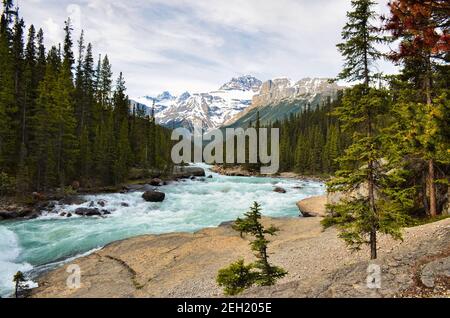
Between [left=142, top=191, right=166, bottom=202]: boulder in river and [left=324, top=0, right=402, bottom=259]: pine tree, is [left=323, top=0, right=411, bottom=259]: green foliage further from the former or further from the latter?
[left=142, top=191, right=166, bottom=202]: boulder in river

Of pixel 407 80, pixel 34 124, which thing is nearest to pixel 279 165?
pixel 34 124

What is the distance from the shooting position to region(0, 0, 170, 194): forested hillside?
3775cm

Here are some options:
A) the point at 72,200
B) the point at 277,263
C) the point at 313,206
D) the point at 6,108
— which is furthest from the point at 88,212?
the point at 277,263

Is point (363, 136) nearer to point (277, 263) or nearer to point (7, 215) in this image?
point (277, 263)

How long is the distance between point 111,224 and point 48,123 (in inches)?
810

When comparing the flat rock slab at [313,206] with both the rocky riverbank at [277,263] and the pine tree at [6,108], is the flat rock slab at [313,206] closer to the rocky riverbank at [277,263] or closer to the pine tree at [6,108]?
the rocky riverbank at [277,263]

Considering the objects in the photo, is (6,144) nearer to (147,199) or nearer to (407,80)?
(147,199)

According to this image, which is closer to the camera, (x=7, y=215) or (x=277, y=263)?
(x=277, y=263)

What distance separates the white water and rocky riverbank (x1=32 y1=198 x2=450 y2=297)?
3229 millimetres

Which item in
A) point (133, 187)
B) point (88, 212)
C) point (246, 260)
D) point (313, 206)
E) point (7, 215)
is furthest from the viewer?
point (133, 187)

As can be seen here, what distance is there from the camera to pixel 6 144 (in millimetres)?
37188

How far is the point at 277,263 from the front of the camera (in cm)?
1528
